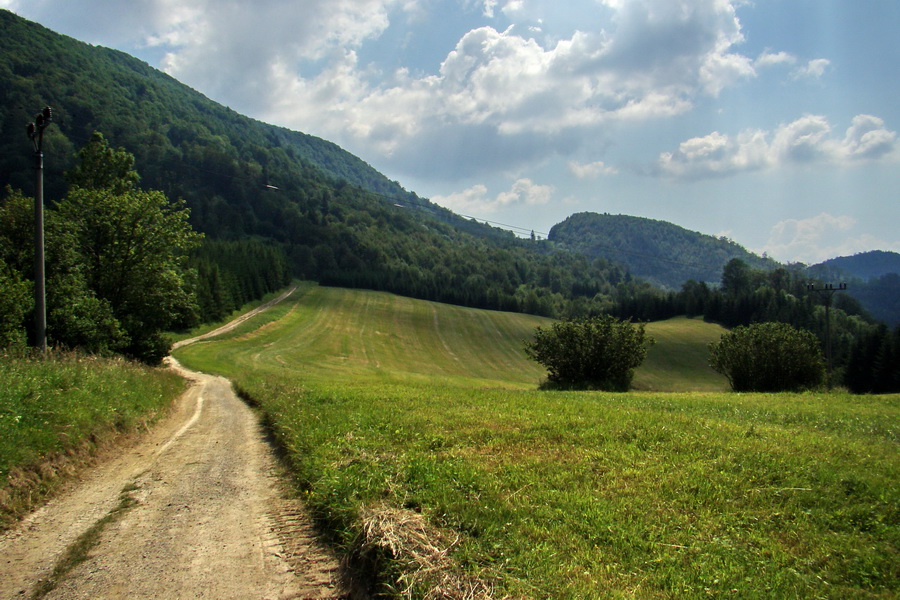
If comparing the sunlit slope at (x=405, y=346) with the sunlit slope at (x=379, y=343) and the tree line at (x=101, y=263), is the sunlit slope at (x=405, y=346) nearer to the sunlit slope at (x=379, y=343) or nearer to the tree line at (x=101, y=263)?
the sunlit slope at (x=379, y=343)

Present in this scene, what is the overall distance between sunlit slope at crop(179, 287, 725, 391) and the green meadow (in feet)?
119

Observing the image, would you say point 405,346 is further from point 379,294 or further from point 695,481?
point 695,481

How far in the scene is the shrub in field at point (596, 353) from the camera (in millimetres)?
42375

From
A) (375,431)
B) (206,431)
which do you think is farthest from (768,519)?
(206,431)

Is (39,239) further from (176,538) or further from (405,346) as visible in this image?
(405,346)

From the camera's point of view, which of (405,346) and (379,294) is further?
(379,294)

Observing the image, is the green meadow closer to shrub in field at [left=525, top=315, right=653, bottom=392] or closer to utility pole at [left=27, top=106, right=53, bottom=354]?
utility pole at [left=27, top=106, right=53, bottom=354]

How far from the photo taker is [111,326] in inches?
1146

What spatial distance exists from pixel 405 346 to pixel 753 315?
99.9m

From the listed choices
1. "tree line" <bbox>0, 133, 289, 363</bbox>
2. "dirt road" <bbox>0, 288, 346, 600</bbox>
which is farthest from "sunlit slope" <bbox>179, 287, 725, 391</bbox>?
"dirt road" <bbox>0, 288, 346, 600</bbox>

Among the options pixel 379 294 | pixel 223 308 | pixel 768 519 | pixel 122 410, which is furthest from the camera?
pixel 379 294

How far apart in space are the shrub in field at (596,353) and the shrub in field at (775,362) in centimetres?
915

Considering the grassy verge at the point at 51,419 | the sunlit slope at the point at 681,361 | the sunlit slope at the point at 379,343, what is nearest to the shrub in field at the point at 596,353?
the sunlit slope at the point at 379,343

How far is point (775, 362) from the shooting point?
44156mm
